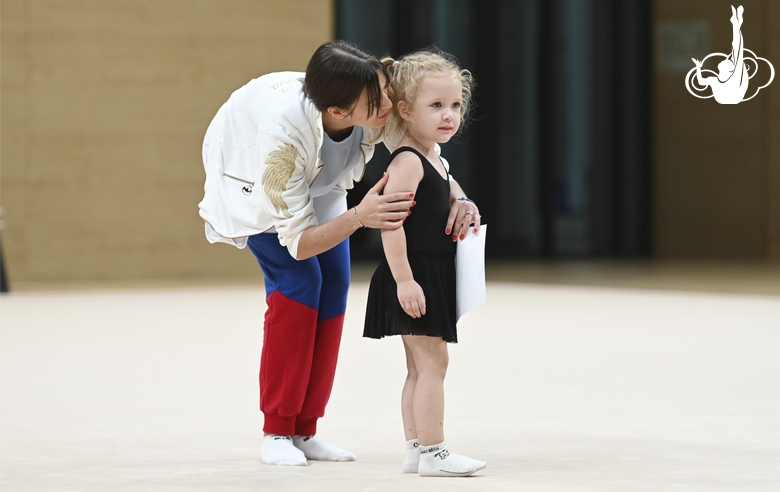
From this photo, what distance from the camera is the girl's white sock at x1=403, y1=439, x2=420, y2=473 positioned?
316 centimetres

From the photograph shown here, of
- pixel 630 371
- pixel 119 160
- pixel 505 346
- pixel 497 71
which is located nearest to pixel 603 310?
pixel 505 346

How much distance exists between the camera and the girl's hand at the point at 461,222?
3.20 metres

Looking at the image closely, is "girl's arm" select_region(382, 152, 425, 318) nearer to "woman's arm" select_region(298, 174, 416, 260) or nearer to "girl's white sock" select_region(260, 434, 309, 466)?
"woman's arm" select_region(298, 174, 416, 260)

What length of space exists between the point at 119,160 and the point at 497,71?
6940 mm

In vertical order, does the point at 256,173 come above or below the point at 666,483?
above

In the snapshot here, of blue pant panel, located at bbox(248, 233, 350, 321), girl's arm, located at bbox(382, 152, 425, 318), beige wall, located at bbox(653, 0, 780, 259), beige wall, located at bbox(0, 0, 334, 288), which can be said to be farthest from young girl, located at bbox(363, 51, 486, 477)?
beige wall, located at bbox(653, 0, 780, 259)

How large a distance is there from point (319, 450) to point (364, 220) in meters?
0.80

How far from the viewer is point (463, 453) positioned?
3463 millimetres

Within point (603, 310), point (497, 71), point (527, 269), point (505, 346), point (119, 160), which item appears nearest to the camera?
point (505, 346)

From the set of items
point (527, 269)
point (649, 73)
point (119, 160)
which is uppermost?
point (649, 73)

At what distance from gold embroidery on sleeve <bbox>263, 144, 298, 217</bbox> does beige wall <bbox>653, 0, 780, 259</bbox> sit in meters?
13.8

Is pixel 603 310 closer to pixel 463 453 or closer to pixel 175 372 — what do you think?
pixel 175 372

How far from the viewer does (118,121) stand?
12.4m

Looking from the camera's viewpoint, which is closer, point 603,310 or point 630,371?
point 630,371
